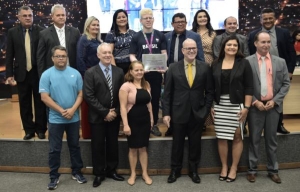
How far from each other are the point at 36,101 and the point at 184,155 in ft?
6.34

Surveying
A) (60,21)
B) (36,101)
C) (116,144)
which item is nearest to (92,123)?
(116,144)

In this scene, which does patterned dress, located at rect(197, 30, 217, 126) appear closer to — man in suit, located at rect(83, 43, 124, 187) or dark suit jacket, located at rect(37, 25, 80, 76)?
man in suit, located at rect(83, 43, 124, 187)

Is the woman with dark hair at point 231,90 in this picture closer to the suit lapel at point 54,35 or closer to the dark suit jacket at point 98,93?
the dark suit jacket at point 98,93

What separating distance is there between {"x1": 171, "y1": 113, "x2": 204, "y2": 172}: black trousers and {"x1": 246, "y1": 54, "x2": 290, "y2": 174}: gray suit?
569mm

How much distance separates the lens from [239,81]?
A: 3.42 m

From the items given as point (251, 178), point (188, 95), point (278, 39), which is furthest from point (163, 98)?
point (278, 39)

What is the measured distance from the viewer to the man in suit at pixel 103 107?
11.3 feet

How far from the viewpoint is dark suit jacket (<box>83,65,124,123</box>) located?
3445mm

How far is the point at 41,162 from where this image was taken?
4160mm

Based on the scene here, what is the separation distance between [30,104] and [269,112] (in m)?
2.84

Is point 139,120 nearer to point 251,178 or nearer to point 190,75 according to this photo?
point 190,75

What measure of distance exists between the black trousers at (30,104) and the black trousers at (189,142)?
1698 mm

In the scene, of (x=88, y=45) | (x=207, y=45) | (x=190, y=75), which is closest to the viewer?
(x=190, y=75)

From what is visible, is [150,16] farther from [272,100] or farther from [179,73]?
[272,100]
